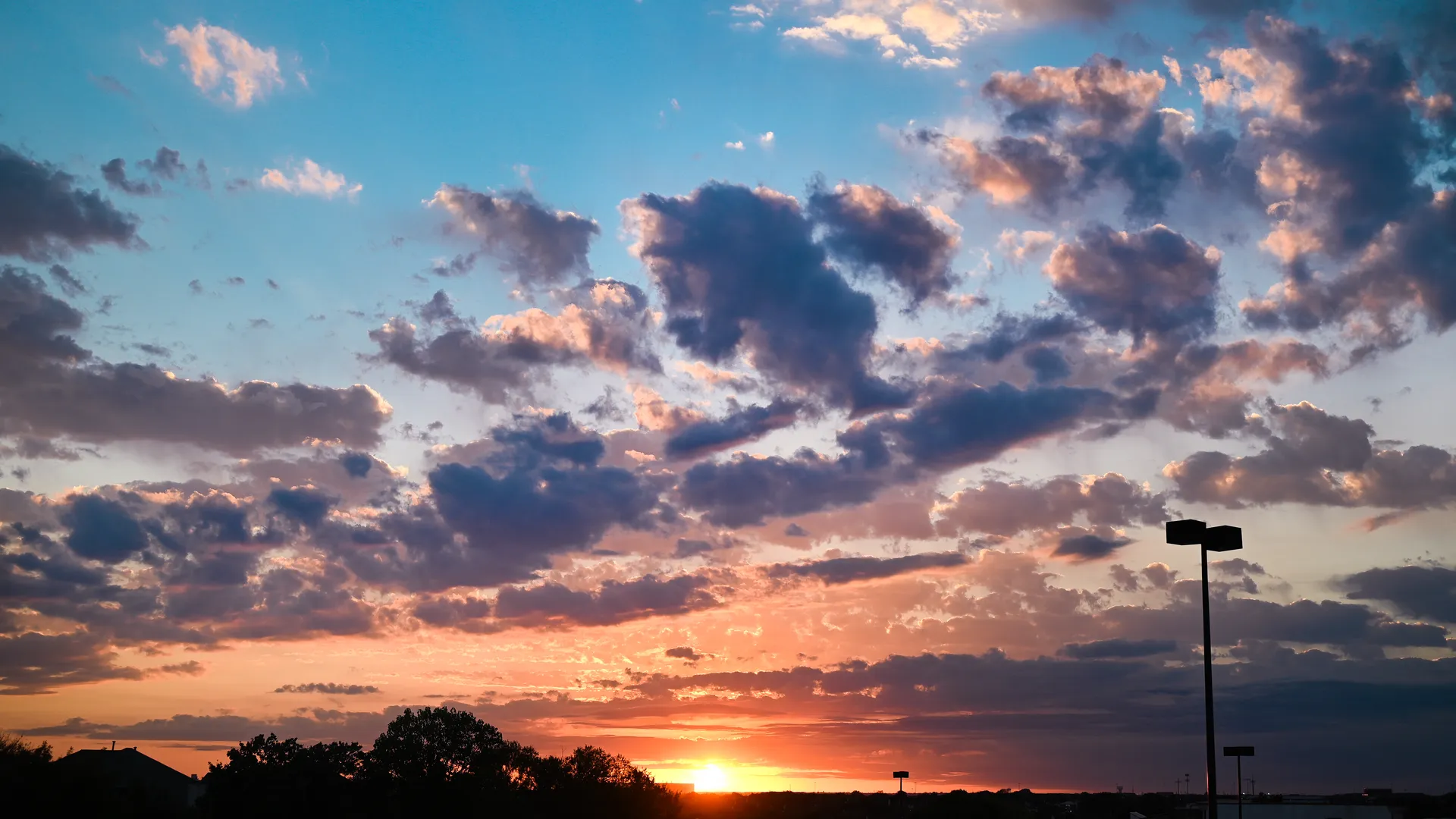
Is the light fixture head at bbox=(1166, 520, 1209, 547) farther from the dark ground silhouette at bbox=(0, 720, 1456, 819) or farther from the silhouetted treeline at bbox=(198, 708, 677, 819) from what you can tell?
the silhouetted treeline at bbox=(198, 708, 677, 819)

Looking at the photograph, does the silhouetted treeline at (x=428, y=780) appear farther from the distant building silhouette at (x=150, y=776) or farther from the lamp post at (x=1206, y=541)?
the lamp post at (x=1206, y=541)

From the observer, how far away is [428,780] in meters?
95.1

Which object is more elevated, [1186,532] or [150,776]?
[1186,532]

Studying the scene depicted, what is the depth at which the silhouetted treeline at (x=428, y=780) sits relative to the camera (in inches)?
3467

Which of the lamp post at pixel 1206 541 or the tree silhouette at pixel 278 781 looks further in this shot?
the tree silhouette at pixel 278 781

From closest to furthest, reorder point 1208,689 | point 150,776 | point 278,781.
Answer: point 1208,689 → point 278,781 → point 150,776

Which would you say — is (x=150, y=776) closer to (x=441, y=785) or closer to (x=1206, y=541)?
(x=441, y=785)

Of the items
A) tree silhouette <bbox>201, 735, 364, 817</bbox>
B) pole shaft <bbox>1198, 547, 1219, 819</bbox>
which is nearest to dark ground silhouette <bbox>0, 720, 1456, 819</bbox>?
tree silhouette <bbox>201, 735, 364, 817</bbox>

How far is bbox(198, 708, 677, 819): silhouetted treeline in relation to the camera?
289 ft

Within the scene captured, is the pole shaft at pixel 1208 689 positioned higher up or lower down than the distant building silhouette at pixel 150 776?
higher up

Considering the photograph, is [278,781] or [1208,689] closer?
[1208,689]

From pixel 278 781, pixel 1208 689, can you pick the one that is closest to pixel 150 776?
pixel 278 781

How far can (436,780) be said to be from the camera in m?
95.0

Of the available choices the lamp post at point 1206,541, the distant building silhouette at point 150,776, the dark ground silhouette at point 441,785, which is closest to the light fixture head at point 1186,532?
the lamp post at point 1206,541
